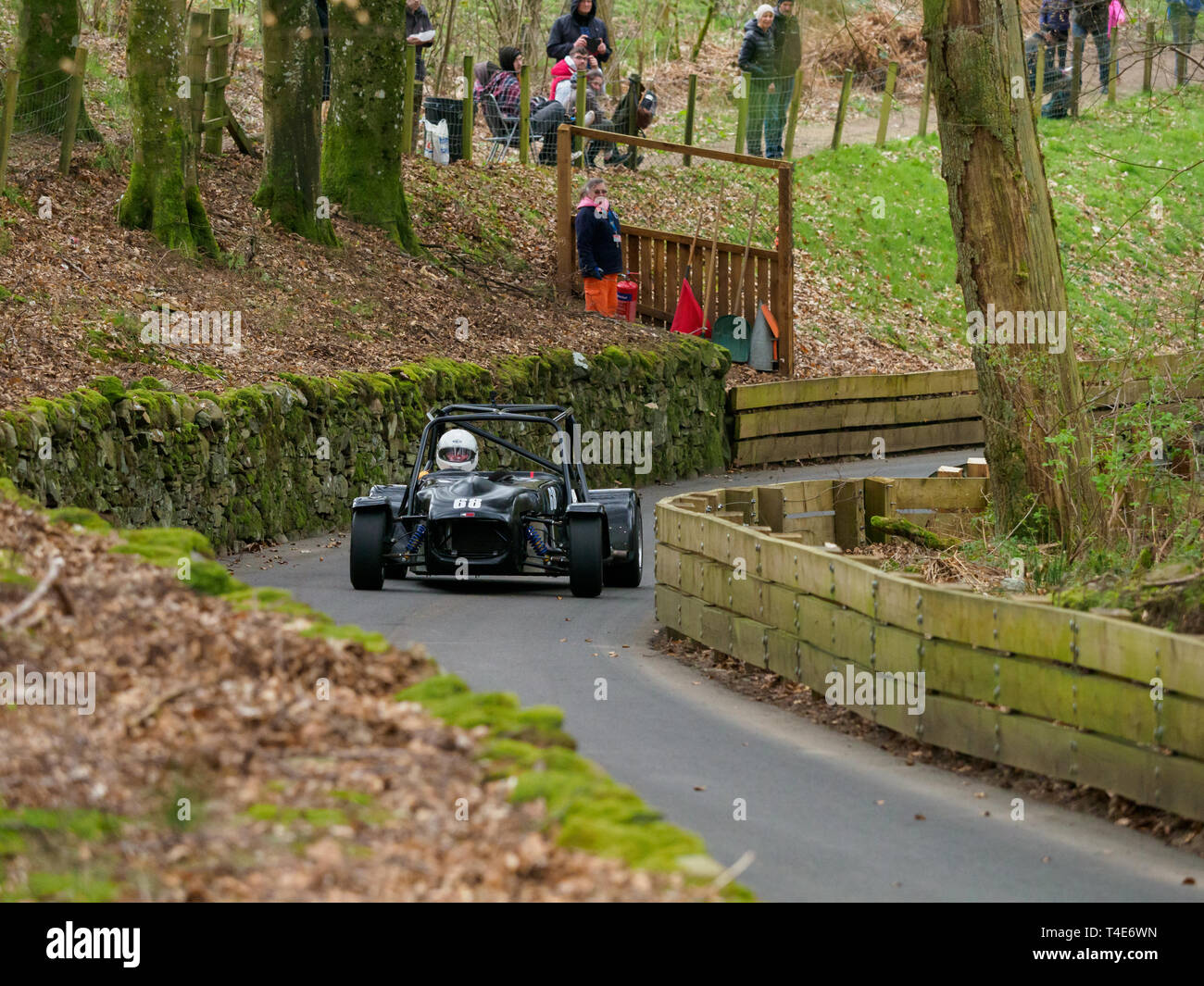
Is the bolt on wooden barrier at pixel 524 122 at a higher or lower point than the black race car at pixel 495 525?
higher

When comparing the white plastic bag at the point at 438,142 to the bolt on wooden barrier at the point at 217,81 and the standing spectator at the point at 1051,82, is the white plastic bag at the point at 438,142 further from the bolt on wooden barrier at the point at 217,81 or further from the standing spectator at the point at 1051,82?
the standing spectator at the point at 1051,82

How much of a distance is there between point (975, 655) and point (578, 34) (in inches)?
897

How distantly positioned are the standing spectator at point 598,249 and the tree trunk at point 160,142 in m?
6.16

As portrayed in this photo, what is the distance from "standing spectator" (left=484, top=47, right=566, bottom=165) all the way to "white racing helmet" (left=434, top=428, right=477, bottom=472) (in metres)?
16.4

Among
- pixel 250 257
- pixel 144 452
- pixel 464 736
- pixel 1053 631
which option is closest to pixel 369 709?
pixel 464 736

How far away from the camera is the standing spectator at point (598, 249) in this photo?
24250 millimetres

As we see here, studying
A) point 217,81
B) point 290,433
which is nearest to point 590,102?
point 217,81

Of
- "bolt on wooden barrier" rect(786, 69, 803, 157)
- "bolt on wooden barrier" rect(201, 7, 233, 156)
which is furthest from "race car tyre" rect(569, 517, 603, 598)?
"bolt on wooden barrier" rect(786, 69, 803, 157)

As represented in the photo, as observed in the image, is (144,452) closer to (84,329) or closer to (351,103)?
(84,329)

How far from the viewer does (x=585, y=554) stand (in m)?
14.1

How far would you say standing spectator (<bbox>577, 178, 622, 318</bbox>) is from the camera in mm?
24250

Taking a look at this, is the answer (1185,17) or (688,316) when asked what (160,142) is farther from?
(1185,17)

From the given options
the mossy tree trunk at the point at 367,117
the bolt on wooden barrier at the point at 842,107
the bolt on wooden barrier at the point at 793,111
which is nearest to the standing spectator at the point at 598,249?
the mossy tree trunk at the point at 367,117
